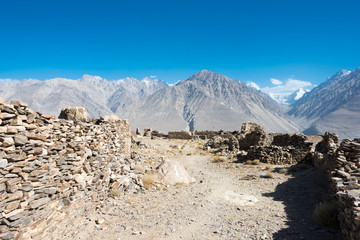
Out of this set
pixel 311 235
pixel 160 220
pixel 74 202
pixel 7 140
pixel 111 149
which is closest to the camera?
pixel 7 140

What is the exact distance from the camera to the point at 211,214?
8.14m

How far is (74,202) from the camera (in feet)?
22.2

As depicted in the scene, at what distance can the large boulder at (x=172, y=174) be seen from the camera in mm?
11891

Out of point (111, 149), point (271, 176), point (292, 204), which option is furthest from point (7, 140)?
point (271, 176)

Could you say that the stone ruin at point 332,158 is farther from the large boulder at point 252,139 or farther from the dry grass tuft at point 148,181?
the dry grass tuft at point 148,181

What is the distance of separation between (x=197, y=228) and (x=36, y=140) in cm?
534

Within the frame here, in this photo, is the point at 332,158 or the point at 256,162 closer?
the point at 332,158

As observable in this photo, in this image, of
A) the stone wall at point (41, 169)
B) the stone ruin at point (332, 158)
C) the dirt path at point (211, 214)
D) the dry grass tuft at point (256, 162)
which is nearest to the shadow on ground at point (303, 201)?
the dirt path at point (211, 214)

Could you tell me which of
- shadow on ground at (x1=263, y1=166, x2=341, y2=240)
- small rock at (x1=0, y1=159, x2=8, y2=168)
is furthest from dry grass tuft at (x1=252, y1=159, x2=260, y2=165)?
small rock at (x1=0, y1=159, x2=8, y2=168)

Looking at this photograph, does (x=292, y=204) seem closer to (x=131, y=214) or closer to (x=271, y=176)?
(x=271, y=176)

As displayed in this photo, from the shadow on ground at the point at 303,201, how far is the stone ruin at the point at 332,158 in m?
0.56

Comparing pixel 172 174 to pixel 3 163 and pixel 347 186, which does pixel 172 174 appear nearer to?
pixel 347 186

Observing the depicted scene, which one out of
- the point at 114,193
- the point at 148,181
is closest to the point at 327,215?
the point at 148,181

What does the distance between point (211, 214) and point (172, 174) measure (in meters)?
4.40
